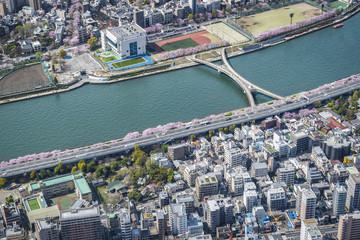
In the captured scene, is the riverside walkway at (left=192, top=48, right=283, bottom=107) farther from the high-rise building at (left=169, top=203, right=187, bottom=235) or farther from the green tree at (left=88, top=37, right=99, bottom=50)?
the high-rise building at (left=169, top=203, right=187, bottom=235)

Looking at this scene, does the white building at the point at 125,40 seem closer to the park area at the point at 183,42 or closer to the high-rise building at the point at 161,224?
the park area at the point at 183,42

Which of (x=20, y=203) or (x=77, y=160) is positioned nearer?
(x=20, y=203)

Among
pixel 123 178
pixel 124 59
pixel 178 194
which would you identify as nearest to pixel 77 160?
pixel 123 178

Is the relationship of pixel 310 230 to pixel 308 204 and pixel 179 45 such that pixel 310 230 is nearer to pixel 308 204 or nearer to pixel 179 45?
pixel 308 204

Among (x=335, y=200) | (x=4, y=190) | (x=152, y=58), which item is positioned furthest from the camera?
(x=152, y=58)

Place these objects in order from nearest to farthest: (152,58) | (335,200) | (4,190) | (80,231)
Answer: (80,231)
(335,200)
(4,190)
(152,58)

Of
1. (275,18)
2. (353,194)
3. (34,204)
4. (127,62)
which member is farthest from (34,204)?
(275,18)

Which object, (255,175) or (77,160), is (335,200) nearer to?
(255,175)
